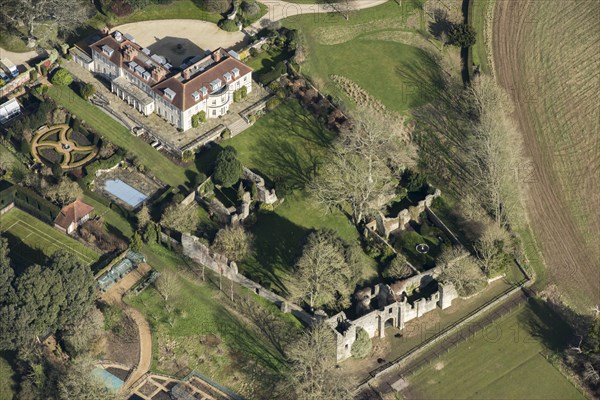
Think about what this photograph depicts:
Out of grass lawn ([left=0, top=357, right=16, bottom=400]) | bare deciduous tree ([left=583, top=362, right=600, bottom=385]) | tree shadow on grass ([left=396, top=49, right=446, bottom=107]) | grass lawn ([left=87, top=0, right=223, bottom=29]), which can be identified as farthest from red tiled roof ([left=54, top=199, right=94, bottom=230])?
bare deciduous tree ([left=583, top=362, right=600, bottom=385])

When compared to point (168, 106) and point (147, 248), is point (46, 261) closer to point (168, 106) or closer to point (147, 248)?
point (147, 248)

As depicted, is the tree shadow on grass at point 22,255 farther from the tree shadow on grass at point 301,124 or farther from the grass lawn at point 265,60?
the grass lawn at point 265,60

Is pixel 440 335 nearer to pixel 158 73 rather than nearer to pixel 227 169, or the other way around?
pixel 227 169

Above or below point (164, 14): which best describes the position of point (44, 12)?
below

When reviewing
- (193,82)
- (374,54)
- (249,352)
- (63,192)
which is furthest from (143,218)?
(374,54)

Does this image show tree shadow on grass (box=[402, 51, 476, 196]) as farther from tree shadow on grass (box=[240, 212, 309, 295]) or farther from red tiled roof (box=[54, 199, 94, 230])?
red tiled roof (box=[54, 199, 94, 230])

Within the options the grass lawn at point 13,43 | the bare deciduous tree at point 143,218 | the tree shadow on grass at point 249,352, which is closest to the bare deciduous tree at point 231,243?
the tree shadow on grass at point 249,352
